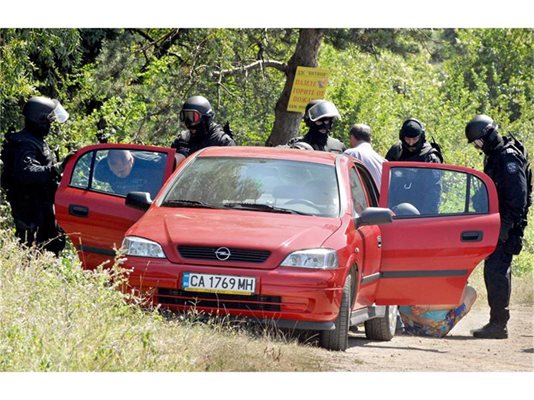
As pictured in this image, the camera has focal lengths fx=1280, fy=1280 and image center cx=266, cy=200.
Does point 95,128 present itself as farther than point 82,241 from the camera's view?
Yes

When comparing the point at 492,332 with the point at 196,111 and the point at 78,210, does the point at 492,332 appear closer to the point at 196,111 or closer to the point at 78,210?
the point at 196,111

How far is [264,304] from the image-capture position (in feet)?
30.0

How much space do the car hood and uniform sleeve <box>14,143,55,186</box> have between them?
7.90 ft

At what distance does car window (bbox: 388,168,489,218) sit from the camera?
10.7 metres

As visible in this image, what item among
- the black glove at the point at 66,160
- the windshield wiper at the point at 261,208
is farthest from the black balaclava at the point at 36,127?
the windshield wiper at the point at 261,208

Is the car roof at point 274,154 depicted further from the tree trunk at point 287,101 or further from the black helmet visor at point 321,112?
the tree trunk at point 287,101

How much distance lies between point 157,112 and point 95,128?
4378 mm

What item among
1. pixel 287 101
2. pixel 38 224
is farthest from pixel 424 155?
pixel 287 101

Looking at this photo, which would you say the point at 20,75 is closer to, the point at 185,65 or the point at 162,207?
the point at 162,207

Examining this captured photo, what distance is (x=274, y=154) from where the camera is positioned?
10.6m

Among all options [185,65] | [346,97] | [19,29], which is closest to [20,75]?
[19,29]

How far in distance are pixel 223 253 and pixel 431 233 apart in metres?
2.06

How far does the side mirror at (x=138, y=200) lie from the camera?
10242 millimetres

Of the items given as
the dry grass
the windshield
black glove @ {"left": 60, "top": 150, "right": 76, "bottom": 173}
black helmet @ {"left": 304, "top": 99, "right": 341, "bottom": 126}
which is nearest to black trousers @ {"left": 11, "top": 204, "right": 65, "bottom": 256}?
black glove @ {"left": 60, "top": 150, "right": 76, "bottom": 173}
